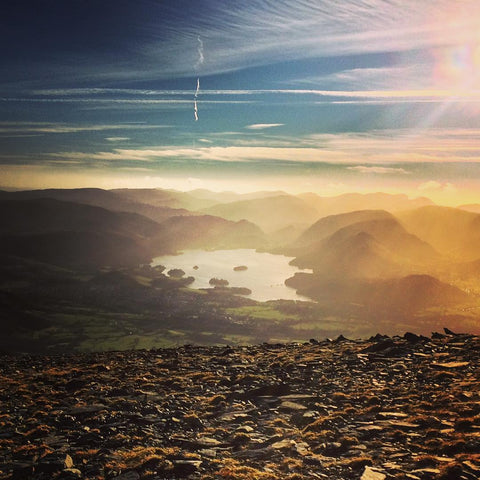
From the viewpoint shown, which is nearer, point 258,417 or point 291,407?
point 258,417

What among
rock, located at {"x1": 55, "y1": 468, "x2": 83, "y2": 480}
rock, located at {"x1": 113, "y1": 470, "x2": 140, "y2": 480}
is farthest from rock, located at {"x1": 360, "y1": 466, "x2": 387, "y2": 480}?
rock, located at {"x1": 55, "y1": 468, "x2": 83, "y2": 480}

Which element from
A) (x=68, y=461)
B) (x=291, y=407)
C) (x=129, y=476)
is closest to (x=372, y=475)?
(x=291, y=407)

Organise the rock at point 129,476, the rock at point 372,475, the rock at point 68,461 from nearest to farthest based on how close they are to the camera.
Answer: the rock at point 372,475
the rock at point 129,476
the rock at point 68,461

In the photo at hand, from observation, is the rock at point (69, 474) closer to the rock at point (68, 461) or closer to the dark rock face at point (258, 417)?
the dark rock face at point (258, 417)

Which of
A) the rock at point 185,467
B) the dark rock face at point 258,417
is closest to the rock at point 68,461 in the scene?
the dark rock face at point 258,417

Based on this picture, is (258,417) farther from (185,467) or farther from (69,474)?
(69,474)

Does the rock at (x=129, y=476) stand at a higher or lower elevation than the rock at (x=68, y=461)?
higher

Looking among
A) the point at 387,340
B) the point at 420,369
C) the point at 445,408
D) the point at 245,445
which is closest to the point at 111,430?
the point at 245,445

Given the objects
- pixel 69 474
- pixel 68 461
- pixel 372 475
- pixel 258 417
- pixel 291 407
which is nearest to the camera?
pixel 372 475

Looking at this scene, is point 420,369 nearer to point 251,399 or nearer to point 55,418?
point 251,399
